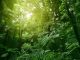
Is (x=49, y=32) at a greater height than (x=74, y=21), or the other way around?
(x=49, y=32)

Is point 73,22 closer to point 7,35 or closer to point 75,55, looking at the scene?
point 75,55

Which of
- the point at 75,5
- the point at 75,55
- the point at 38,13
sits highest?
the point at 38,13

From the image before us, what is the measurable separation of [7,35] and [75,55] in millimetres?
2590

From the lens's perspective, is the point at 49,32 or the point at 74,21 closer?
the point at 74,21

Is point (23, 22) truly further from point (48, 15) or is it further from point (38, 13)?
point (48, 15)

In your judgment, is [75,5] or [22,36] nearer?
[75,5]

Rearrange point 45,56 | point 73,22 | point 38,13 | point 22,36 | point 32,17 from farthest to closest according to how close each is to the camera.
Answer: point 22,36 → point 32,17 → point 38,13 → point 45,56 → point 73,22

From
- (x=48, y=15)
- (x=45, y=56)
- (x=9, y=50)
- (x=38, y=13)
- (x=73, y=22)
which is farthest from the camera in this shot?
(x=38, y=13)

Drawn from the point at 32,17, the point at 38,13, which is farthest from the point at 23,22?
the point at 38,13

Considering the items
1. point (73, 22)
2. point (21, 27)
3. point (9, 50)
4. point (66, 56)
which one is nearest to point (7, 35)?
point (9, 50)

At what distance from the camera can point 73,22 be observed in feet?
9.16

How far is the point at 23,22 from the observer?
8.99 meters

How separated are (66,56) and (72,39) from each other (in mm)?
350

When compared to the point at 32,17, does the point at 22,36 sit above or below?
below
